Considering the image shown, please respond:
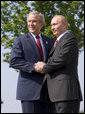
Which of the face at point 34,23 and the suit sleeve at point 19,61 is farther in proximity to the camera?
the face at point 34,23

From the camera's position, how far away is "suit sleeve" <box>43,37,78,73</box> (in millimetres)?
4141

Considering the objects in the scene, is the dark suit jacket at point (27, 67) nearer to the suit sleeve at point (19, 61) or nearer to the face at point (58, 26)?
the suit sleeve at point (19, 61)

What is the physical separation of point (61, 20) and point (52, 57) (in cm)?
65

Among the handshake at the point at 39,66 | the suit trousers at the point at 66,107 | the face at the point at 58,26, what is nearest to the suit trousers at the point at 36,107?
the suit trousers at the point at 66,107

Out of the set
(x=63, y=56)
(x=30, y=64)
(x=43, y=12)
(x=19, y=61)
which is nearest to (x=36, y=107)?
(x=30, y=64)

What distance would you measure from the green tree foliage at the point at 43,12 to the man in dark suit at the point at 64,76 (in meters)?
13.0

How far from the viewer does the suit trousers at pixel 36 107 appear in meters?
4.41

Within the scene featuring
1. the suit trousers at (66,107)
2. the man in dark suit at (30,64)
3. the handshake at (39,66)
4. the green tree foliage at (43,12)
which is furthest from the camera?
the green tree foliage at (43,12)

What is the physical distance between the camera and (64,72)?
415 cm

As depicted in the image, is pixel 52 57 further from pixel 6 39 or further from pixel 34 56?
pixel 6 39

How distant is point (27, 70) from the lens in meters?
4.43

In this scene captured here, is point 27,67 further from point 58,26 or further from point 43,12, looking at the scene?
point 43,12

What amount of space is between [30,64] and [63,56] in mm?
637

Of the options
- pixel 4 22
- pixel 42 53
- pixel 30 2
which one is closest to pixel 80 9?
pixel 30 2
